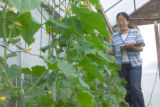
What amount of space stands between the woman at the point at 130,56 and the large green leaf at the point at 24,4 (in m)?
1.88

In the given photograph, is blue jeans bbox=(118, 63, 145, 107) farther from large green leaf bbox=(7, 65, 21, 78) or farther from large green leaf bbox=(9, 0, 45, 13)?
large green leaf bbox=(9, 0, 45, 13)

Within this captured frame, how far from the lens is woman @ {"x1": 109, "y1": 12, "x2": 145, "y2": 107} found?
7.57ft

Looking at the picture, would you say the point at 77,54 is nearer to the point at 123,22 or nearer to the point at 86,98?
the point at 86,98

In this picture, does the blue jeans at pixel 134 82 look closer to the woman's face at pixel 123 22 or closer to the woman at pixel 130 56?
the woman at pixel 130 56

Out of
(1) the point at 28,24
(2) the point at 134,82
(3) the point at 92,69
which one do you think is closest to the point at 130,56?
(2) the point at 134,82

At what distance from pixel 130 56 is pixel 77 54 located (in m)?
1.48

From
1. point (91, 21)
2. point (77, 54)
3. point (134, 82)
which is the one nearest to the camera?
point (91, 21)

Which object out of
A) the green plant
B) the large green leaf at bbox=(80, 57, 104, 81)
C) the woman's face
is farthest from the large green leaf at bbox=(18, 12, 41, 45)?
the woman's face

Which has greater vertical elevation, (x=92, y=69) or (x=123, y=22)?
(x=123, y=22)

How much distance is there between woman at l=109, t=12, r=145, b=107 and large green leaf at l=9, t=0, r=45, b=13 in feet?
6.18

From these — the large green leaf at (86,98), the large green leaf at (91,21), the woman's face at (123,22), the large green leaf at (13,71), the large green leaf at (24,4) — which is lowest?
the large green leaf at (86,98)

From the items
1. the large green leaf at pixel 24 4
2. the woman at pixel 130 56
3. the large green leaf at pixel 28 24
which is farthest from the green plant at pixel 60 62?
the woman at pixel 130 56

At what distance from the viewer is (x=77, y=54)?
36.4 inches

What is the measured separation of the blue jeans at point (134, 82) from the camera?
7.59 feet
